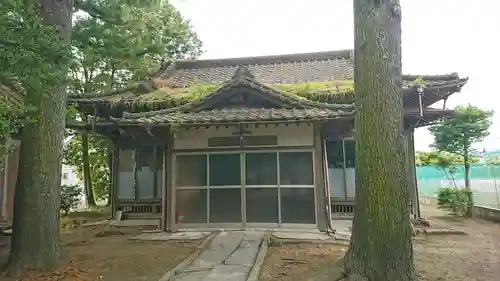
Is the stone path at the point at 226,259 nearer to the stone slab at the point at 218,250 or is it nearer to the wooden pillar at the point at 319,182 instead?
the stone slab at the point at 218,250

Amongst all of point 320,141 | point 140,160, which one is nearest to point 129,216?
point 140,160

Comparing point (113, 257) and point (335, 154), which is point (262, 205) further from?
point (113, 257)

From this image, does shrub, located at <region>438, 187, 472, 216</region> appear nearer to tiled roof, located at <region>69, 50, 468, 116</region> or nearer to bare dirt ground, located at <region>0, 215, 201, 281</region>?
tiled roof, located at <region>69, 50, 468, 116</region>

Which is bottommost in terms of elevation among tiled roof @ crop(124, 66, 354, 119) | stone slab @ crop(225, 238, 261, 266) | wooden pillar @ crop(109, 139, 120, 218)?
stone slab @ crop(225, 238, 261, 266)

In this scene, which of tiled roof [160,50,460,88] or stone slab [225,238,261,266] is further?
tiled roof [160,50,460,88]

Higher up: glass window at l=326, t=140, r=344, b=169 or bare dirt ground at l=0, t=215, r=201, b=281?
glass window at l=326, t=140, r=344, b=169

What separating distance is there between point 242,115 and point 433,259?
5.17m

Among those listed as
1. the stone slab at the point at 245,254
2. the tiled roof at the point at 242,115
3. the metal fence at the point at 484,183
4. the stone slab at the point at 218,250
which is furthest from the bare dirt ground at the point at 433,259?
the metal fence at the point at 484,183

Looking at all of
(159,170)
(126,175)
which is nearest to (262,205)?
(159,170)

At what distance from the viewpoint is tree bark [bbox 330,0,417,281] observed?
468 cm

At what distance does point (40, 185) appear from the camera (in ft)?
19.7

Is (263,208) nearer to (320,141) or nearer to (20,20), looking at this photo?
(320,141)

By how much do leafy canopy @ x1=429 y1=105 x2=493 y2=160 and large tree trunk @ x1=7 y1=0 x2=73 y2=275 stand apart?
12.3m

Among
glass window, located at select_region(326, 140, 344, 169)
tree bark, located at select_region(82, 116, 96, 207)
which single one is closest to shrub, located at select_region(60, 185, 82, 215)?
tree bark, located at select_region(82, 116, 96, 207)
